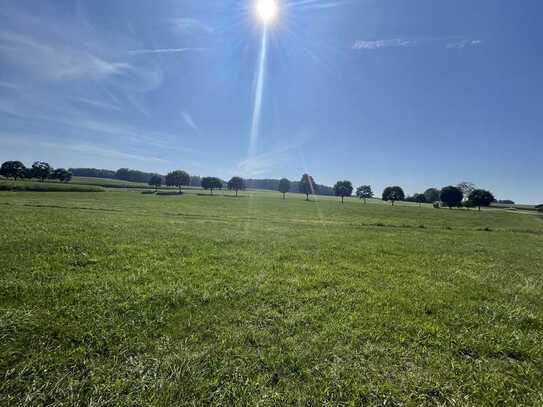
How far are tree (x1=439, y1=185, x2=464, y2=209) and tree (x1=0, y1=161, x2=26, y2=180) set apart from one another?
207039 millimetres

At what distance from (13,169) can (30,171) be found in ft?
19.9

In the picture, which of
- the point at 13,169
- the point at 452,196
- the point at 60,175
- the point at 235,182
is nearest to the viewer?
the point at 452,196

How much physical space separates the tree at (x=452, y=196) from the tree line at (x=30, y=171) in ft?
641

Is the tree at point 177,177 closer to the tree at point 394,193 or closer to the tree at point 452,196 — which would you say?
the tree at point 394,193

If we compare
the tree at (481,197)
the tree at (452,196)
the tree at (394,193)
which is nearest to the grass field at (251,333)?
the tree at (481,197)

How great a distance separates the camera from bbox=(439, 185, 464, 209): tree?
109125mm

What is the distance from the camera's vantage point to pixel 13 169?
396 feet

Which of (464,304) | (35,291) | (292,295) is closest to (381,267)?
(464,304)

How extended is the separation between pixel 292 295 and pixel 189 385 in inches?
161

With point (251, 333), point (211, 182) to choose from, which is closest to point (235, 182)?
point (211, 182)

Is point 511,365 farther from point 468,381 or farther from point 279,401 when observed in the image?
point 279,401

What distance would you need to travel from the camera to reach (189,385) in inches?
148

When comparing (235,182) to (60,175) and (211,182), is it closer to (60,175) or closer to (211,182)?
(211,182)

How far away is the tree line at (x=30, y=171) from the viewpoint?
4754 inches
